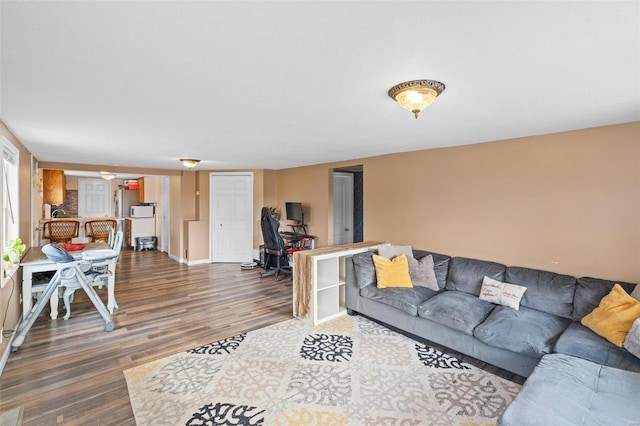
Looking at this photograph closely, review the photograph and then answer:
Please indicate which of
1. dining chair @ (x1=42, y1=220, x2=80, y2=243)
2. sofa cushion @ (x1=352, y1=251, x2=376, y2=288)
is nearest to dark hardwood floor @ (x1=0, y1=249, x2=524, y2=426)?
A: sofa cushion @ (x1=352, y1=251, x2=376, y2=288)

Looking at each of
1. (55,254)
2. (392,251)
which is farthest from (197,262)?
(392,251)

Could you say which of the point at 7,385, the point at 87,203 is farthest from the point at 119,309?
the point at 87,203

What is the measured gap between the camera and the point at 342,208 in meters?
6.68

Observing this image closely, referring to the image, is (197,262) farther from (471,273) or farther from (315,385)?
(471,273)

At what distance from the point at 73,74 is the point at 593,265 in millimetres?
4478

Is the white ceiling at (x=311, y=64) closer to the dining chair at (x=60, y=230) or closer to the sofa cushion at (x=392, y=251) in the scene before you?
the sofa cushion at (x=392, y=251)

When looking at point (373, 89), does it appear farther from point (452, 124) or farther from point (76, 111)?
point (76, 111)

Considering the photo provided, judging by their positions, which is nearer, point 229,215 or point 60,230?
point 60,230

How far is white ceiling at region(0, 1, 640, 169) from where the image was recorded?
3.99 feet

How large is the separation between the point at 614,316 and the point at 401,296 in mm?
1742

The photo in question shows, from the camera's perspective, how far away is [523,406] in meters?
1.69

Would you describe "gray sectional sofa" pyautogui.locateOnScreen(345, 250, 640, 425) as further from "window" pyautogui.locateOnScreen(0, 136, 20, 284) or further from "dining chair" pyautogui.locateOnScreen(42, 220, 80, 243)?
"dining chair" pyautogui.locateOnScreen(42, 220, 80, 243)

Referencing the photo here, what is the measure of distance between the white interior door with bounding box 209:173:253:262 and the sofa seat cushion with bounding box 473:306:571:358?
549 centimetres

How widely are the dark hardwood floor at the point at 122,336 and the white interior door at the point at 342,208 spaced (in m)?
1.61
